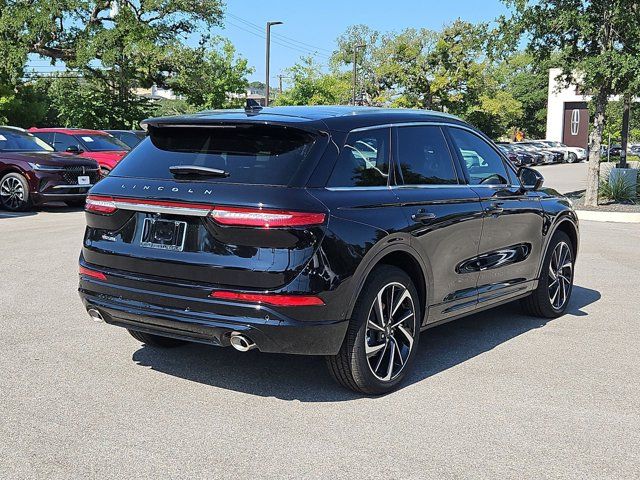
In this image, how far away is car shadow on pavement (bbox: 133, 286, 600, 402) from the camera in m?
4.94

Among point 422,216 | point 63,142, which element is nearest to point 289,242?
point 422,216

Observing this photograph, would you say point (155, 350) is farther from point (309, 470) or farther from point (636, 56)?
point (636, 56)

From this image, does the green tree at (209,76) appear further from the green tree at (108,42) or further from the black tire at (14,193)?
the black tire at (14,193)

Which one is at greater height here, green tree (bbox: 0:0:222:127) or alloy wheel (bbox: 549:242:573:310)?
green tree (bbox: 0:0:222:127)

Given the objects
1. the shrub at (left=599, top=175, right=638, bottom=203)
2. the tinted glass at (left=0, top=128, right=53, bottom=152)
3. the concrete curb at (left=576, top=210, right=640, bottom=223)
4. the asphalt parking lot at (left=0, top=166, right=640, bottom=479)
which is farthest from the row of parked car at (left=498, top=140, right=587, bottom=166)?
the asphalt parking lot at (left=0, top=166, right=640, bottom=479)

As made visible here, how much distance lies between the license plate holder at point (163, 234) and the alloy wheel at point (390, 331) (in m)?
1.21

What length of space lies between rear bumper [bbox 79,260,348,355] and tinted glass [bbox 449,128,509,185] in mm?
2062

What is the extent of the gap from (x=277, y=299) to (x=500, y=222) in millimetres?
2534

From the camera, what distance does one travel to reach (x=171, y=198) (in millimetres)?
4512

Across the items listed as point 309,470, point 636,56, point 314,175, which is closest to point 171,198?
point 314,175

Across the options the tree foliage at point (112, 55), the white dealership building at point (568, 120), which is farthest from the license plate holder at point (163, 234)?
the white dealership building at point (568, 120)

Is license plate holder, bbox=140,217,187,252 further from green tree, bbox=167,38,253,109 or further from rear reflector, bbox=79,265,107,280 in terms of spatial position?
green tree, bbox=167,38,253,109

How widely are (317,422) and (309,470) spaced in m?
0.64

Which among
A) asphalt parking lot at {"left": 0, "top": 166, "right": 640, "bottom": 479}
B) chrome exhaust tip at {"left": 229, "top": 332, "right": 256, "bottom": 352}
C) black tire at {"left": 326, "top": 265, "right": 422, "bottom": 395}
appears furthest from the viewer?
black tire at {"left": 326, "top": 265, "right": 422, "bottom": 395}
